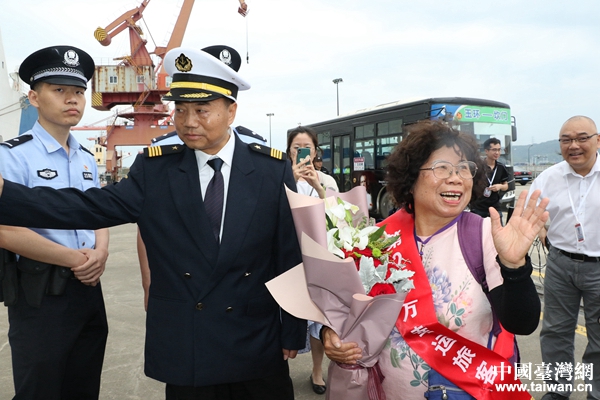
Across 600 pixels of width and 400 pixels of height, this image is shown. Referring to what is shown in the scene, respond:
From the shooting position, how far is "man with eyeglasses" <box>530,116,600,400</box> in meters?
3.18

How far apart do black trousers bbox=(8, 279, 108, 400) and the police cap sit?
1.04 m

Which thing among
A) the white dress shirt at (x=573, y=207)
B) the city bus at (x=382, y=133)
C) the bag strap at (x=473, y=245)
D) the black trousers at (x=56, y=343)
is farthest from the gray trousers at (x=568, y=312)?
the city bus at (x=382, y=133)

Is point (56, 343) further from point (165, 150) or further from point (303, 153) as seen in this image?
point (303, 153)

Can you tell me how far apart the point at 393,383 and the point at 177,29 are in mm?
33718

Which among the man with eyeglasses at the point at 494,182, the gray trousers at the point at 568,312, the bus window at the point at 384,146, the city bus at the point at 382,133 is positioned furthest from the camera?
the bus window at the point at 384,146

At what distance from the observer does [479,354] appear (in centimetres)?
173

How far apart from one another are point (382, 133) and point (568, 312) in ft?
29.0

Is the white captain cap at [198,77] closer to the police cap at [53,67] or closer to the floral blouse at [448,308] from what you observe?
the police cap at [53,67]

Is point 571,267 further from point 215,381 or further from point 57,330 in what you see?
point 57,330

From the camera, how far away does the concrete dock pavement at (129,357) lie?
3.42 m

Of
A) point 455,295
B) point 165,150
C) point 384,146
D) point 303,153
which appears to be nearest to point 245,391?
point 455,295

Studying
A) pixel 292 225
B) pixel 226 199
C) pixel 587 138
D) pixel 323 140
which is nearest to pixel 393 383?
pixel 292 225

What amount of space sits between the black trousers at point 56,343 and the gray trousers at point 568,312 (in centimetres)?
299

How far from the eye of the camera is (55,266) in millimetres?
2205
